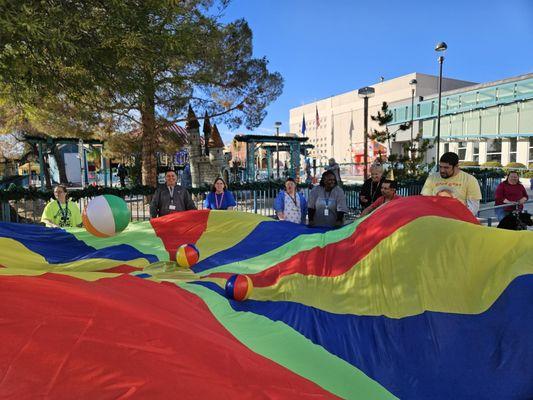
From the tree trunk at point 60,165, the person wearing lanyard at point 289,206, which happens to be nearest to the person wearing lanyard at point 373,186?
the person wearing lanyard at point 289,206

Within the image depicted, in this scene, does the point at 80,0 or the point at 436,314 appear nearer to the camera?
the point at 436,314

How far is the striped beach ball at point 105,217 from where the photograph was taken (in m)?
4.35

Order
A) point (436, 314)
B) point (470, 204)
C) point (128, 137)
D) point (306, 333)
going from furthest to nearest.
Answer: point (128, 137), point (470, 204), point (306, 333), point (436, 314)

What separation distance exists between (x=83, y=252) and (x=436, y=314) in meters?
4.04

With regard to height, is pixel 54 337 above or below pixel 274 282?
above

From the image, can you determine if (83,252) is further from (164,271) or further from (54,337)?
(54,337)

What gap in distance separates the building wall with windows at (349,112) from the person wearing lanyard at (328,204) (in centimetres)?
4065

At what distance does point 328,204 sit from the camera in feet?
18.6

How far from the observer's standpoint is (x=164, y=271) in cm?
402

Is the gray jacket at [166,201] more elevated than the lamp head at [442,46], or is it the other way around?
the lamp head at [442,46]

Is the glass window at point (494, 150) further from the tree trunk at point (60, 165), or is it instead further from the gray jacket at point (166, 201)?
the tree trunk at point (60, 165)

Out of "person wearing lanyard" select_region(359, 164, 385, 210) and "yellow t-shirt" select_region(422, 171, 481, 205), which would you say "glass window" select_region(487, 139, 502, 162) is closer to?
"person wearing lanyard" select_region(359, 164, 385, 210)

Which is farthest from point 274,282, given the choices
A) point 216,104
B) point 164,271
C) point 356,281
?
point 216,104

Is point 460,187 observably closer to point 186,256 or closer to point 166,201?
point 186,256
